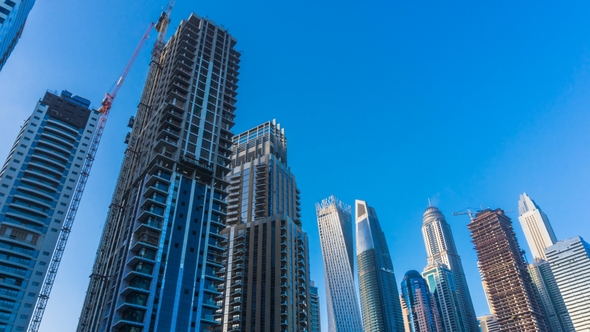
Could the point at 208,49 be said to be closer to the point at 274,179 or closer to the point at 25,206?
the point at 274,179

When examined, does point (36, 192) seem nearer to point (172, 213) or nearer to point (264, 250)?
point (172, 213)

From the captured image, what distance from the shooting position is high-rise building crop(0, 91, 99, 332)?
112812mm

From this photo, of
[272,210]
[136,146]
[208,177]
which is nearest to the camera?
[208,177]

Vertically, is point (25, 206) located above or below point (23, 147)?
below

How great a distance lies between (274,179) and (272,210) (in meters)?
14.4

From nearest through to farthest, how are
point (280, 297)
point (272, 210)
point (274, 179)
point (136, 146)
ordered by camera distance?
1. point (280, 297)
2. point (136, 146)
3. point (272, 210)
4. point (274, 179)

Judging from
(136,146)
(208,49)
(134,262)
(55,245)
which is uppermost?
(208,49)

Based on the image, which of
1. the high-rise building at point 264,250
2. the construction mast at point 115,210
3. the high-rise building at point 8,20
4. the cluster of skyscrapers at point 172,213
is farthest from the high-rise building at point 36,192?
the high-rise building at point 264,250

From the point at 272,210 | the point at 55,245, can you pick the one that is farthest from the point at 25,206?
the point at 272,210

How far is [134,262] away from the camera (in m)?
91.9

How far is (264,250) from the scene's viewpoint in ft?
447

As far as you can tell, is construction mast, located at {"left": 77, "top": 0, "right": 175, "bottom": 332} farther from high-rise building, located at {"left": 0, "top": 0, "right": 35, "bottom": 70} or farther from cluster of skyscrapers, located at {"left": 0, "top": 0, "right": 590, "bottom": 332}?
high-rise building, located at {"left": 0, "top": 0, "right": 35, "bottom": 70}

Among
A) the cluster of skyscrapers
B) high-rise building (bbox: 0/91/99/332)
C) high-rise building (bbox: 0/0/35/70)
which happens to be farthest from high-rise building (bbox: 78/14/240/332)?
high-rise building (bbox: 0/0/35/70)

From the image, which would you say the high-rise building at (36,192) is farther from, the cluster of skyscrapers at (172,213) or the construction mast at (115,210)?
the construction mast at (115,210)
